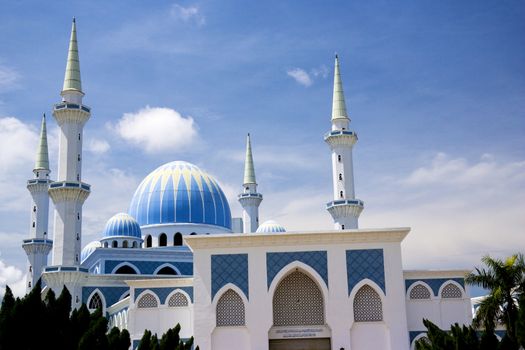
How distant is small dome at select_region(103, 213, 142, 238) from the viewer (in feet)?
103

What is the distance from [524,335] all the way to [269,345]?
9.28 meters

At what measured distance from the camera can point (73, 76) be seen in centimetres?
2547

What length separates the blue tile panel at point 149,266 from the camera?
99.3 feet

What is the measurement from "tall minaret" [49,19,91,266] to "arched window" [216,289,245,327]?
6.93m

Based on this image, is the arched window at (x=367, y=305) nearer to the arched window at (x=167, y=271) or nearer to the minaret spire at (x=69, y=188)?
the minaret spire at (x=69, y=188)

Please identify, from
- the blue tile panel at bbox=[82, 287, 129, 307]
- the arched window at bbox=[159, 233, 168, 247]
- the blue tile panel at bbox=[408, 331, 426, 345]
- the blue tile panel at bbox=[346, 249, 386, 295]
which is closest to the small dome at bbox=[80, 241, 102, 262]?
the arched window at bbox=[159, 233, 168, 247]

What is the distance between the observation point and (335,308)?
19922 mm

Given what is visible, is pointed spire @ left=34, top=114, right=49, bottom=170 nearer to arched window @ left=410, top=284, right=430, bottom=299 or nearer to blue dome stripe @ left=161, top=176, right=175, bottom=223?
blue dome stripe @ left=161, top=176, right=175, bottom=223

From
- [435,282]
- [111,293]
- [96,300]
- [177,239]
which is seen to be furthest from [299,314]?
[177,239]

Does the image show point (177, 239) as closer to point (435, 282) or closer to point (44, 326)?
point (435, 282)

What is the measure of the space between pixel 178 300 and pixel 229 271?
208 cm

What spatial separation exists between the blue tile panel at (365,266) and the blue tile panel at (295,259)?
0.74 m

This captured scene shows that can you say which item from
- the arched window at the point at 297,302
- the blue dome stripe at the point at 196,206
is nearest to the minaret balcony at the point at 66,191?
the arched window at the point at 297,302

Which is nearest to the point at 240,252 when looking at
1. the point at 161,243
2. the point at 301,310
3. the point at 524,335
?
the point at 301,310
